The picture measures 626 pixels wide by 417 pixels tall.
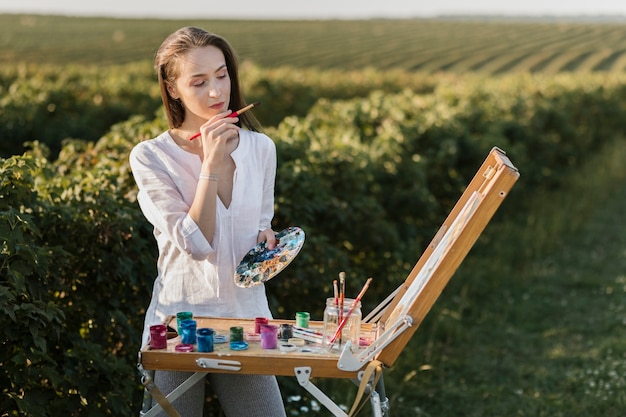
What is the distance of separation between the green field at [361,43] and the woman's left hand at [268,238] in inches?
1509

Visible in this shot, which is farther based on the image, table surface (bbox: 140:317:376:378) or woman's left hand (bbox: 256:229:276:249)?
woman's left hand (bbox: 256:229:276:249)

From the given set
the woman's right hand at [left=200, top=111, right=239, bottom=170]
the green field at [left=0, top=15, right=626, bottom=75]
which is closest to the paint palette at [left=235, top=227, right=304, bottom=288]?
the woman's right hand at [left=200, top=111, right=239, bottom=170]

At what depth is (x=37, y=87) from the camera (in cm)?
1268

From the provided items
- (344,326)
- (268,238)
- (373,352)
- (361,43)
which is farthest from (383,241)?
(361,43)

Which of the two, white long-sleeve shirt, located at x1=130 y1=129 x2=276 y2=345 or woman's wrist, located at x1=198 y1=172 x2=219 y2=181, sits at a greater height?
woman's wrist, located at x1=198 y1=172 x2=219 y2=181

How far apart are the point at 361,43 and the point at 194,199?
192 feet

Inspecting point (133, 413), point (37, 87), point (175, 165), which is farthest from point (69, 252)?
point (37, 87)

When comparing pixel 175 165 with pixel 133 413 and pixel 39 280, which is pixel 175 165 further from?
pixel 133 413

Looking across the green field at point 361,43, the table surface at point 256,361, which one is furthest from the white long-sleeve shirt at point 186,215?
the green field at point 361,43

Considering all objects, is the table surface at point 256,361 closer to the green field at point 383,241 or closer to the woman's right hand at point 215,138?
the woman's right hand at point 215,138

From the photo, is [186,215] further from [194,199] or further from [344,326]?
[344,326]

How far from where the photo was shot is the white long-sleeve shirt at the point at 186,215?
9.51 feet

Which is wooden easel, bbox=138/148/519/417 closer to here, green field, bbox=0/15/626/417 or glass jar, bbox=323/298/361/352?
glass jar, bbox=323/298/361/352

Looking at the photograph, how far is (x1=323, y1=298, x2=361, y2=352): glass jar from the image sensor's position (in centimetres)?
274
